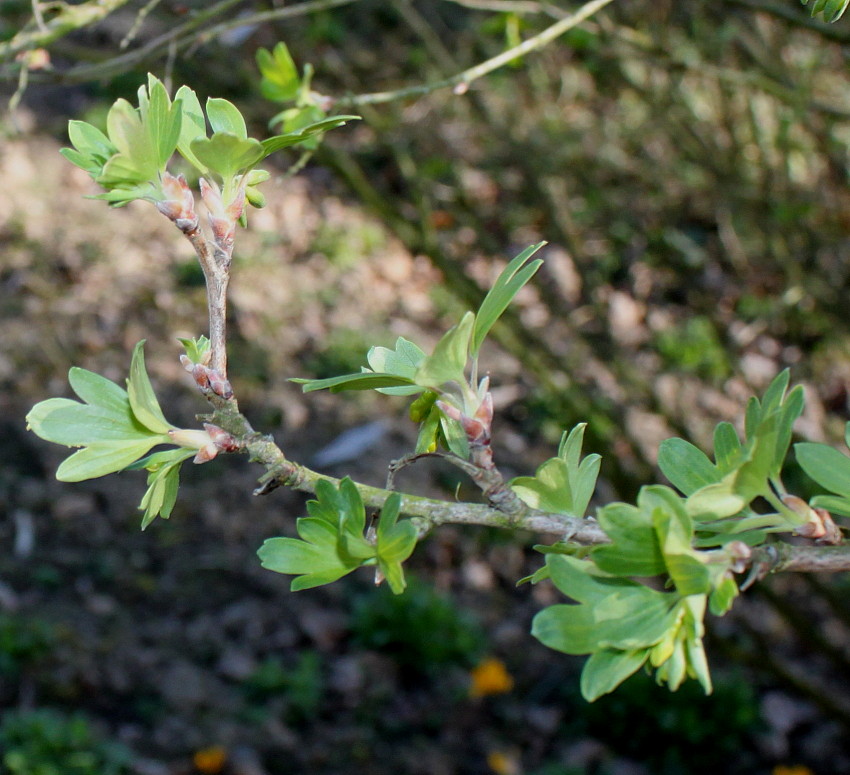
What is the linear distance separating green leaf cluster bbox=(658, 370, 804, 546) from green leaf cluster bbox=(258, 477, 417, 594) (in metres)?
0.18

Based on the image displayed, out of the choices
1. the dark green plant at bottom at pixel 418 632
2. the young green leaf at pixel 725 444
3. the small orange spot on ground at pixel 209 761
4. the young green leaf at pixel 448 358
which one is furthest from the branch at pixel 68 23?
the dark green plant at bottom at pixel 418 632

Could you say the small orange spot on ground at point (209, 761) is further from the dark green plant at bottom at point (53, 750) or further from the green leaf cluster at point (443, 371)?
the green leaf cluster at point (443, 371)

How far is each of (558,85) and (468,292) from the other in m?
2.45

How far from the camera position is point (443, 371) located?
0.53m

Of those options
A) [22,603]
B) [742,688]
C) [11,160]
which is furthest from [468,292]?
[11,160]

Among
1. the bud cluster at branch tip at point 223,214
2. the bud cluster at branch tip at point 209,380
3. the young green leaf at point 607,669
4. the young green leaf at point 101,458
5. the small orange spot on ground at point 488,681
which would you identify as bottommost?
the small orange spot on ground at point 488,681

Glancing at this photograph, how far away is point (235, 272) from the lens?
4020mm

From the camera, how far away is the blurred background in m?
2.43

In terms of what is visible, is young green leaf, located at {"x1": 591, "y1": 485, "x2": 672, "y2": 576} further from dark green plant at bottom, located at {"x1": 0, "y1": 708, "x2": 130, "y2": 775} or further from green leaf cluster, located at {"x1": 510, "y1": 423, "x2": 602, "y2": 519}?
dark green plant at bottom, located at {"x1": 0, "y1": 708, "x2": 130, "y2": 775}

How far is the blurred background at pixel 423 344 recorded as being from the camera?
243 cm

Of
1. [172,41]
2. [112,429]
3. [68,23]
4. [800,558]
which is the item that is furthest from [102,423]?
[172,41]

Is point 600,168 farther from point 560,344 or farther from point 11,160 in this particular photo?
point 11,160

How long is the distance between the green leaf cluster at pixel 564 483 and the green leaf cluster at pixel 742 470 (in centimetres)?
5

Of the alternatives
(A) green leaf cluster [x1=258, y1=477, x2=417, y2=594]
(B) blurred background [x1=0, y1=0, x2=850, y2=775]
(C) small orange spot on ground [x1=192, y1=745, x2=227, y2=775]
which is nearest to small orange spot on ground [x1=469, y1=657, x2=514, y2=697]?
(B) blurred background [x1=0, y1=0, x2=850, y2=775]
